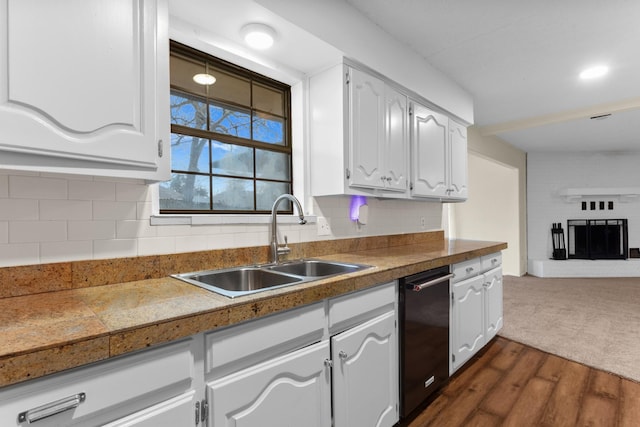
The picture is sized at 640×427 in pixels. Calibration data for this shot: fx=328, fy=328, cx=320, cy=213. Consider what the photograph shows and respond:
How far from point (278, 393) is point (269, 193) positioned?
1227 mm

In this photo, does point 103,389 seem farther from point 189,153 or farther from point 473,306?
point 473,306

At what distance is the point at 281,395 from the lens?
1.14 meters

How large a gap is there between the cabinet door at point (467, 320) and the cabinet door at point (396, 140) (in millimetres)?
821

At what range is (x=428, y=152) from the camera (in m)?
2.66

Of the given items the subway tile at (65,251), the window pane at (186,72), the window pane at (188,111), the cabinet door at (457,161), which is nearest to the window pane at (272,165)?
the window pane at (188,111)

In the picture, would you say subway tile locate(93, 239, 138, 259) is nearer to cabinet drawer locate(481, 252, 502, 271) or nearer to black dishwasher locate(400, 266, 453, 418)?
black dishwasher locate(400, 266, 453, 418)

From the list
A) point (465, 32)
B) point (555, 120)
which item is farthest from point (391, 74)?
point (555, 120)

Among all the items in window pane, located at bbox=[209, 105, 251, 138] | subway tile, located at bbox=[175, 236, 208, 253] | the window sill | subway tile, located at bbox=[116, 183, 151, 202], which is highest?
window pane, located at bbox=[209, 105, 251, 138]

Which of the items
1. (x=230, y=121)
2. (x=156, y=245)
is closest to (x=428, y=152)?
(x=230, y=121)

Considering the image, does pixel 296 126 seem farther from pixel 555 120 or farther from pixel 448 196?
pixel 555 120

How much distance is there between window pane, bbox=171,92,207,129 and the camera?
1.69m

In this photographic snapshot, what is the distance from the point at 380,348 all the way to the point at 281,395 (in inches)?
24.3

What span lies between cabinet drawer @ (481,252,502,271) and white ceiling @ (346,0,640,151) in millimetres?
1586

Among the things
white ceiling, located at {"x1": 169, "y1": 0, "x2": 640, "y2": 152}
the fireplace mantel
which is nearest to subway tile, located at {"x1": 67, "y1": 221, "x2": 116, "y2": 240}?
white ceiling, located at {"x1": 169, "y1": 0, "x2": 640, "y2": 152}
